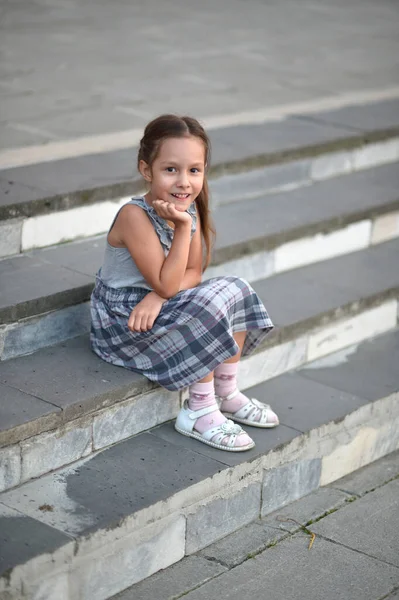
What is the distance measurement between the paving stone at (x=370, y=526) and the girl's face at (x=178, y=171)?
1.20 m

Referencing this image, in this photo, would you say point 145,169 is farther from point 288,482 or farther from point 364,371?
point 364,371

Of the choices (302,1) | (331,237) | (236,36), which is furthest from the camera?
(302,1)

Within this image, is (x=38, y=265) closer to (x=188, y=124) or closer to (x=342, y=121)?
(x=188, y=124)

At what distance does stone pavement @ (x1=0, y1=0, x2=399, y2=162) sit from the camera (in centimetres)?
555

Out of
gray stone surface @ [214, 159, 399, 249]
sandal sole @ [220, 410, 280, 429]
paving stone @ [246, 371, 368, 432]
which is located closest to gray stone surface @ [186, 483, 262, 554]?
sandal sole @ [220, 410, 280, 429]

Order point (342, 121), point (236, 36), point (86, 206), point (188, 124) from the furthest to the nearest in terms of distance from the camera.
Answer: point (236, 36)
point (342, 121)
point (86, 206)
point (188, 124)

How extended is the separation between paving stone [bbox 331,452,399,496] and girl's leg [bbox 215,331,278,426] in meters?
0.42

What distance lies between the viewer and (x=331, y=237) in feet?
15.3

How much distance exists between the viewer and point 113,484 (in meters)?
2.95

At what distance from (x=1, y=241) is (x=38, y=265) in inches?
7.0

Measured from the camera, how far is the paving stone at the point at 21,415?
286cm

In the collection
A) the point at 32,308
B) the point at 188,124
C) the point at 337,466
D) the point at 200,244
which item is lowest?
the point at 337,466

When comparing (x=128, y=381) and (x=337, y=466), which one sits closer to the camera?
(x=128, y=381)

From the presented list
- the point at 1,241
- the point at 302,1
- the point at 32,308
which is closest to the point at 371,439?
the point at 32,308
